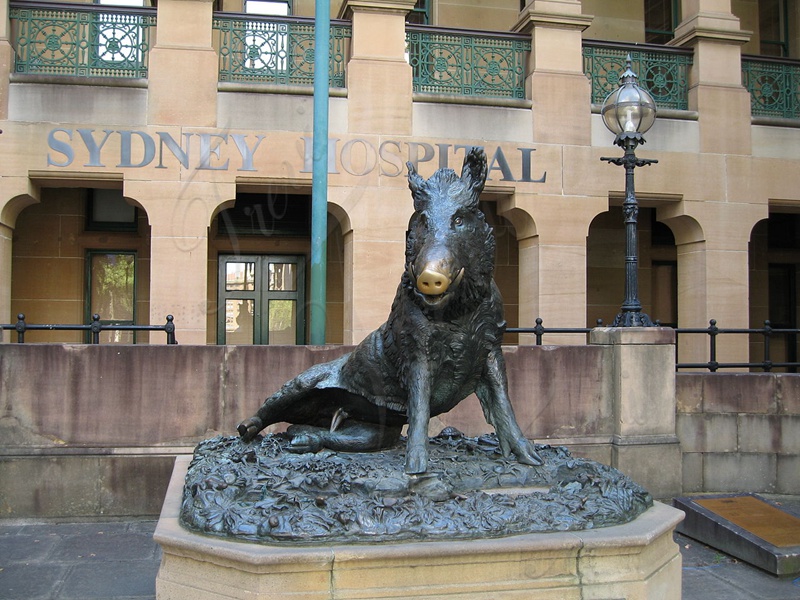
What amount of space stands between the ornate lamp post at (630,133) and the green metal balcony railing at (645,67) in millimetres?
3561

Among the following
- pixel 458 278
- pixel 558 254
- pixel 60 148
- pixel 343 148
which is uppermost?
pixel 343 148

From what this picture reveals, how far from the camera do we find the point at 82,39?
11.6 meters

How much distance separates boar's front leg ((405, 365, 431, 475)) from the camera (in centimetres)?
422

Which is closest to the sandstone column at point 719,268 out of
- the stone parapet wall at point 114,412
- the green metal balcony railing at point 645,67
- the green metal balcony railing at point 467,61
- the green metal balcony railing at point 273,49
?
the green metal balcony railing at point 645,67

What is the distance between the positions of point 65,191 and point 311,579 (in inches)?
482

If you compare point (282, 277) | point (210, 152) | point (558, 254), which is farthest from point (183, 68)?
point (558, 254)

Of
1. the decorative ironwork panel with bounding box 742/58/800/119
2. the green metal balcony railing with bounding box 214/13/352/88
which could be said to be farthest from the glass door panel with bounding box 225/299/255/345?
the decorative ironwork panel with bounding box 742/58/800/119

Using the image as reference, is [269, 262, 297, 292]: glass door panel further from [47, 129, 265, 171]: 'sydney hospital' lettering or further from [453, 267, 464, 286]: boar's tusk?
[453, 267, 464, 286]: boar's tusk

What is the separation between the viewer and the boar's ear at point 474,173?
14.3 ft

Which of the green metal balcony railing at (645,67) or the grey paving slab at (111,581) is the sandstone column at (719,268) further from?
the grey paving slab at (111,581)

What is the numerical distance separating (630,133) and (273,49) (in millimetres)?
5741

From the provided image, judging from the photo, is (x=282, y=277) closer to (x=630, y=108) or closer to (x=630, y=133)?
(x=630, y=133)

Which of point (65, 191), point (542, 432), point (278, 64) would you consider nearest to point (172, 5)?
point (278, 64)

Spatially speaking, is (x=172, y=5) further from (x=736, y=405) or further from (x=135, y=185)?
(x=736, y=405)
